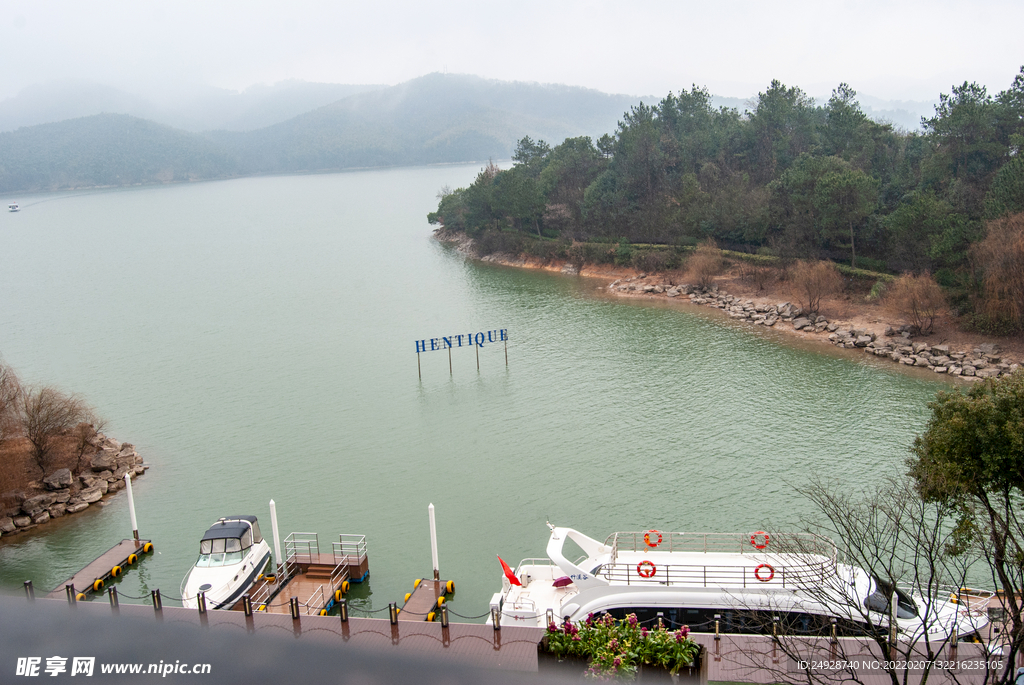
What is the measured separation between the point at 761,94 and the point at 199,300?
3596 centimetres

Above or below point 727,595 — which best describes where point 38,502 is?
below

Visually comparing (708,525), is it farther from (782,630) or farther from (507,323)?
(507,323)

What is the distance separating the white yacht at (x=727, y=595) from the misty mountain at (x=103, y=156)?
16044 cm

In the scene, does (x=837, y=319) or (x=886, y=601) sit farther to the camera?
(x=837, y=319)

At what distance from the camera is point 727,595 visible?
11539mm

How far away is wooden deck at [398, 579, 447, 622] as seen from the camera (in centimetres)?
1295

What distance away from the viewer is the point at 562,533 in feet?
43.1

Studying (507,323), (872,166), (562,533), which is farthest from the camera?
(872,166)

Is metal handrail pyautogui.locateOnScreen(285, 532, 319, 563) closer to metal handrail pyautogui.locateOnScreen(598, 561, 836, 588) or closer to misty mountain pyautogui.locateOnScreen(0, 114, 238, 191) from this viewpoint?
metal handrail pyautogui.locateOnScreen(598, 561, 836, 588)

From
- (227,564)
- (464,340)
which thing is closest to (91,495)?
(227,564)

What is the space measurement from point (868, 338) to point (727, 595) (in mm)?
20075

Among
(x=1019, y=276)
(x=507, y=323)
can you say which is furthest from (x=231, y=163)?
(x=1019, y=276)

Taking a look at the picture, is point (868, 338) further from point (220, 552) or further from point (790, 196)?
point (220, 552)

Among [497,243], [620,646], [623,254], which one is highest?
[497,243]
